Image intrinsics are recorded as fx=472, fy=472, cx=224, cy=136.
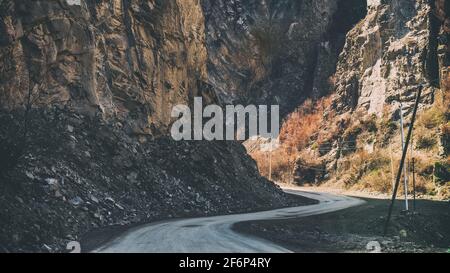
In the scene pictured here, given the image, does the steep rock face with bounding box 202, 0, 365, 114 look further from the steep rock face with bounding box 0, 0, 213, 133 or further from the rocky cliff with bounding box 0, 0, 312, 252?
the rocky cliff with bounding box 0, 0, 312, 252

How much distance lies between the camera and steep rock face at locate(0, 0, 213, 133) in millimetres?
23984

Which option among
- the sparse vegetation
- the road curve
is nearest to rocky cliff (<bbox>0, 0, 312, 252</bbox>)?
the road curve

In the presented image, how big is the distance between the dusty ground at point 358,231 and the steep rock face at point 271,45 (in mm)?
57179

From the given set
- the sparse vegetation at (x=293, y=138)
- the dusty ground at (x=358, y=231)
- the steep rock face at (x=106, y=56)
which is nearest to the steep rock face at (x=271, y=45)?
the sparse vegetation at (x=293, y=138)

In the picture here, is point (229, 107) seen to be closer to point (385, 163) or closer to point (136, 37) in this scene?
point (385, 163)

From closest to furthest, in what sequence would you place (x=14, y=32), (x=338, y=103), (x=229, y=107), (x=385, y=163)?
(x=14, y=32), (x=385, y=163), (x=338, y=103), (x=229, y=107)

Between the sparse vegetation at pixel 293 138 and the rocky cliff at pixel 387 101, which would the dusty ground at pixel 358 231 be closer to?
the rocky cliff at pixel 387 101

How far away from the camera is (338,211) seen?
3447 centimetres

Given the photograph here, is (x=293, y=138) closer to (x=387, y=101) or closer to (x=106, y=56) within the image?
(x=387, y=101)

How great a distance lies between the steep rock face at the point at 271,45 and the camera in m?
91.9
